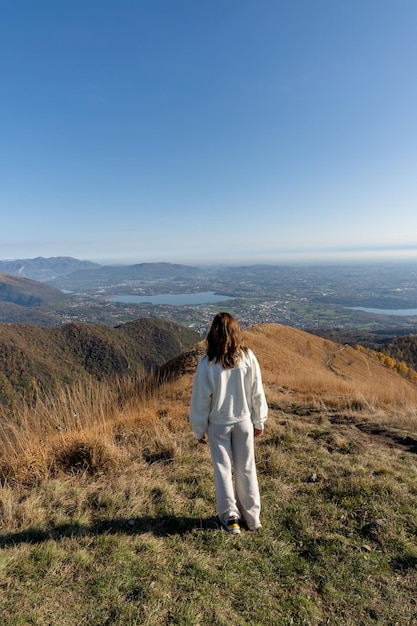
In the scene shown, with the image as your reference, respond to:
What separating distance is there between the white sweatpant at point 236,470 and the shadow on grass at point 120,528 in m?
0.31

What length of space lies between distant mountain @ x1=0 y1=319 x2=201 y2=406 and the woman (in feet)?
159

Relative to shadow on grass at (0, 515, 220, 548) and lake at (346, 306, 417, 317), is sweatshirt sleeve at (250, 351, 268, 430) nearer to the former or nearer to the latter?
shadow on grass at (0, 515, 220, 548)

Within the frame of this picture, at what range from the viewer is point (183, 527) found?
9.63ft

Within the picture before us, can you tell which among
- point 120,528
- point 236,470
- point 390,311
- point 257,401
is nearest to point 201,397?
point 257,401

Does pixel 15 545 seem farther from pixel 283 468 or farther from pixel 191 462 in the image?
pixel 283 468

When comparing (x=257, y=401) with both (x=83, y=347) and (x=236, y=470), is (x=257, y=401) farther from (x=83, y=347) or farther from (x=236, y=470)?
(x=83, y=347)

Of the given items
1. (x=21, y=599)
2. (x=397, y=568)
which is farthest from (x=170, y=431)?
(x=397, y=568)

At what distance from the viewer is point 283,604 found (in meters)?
2.11

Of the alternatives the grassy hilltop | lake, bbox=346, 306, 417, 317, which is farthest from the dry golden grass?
lake, bbox=346, 306, 417, 317

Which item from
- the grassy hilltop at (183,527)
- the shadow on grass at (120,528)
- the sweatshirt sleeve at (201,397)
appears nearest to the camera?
the grassy hilltop at (183,527)

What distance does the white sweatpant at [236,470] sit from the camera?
2.84 meters

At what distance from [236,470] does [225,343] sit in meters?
1.27

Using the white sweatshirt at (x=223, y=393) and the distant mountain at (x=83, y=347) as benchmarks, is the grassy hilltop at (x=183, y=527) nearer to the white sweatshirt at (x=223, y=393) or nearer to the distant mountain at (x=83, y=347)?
the white sweatshirt at (x=223, y=393)

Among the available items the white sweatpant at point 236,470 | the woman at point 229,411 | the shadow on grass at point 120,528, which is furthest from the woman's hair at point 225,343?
the shadow on grass at point 120,528
